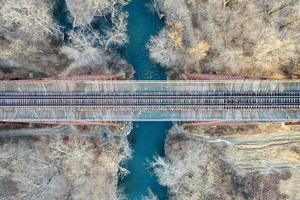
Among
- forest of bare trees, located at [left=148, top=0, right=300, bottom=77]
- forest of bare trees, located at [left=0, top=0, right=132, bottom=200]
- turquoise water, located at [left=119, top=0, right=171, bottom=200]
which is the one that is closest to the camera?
forest of bare trees, located at [left=148, top=0, right=300, bottom=77]

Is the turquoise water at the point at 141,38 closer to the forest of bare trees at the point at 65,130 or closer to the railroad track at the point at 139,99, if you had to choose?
the forest of bare trees at the point at 65,130

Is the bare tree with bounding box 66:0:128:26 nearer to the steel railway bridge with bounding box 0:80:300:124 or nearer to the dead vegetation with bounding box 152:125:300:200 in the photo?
the steel railway bridge with bounding box 0:80:300:124

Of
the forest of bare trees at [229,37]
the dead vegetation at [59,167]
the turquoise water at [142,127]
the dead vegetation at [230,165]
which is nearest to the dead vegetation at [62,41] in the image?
the turquoise water at [142,127]

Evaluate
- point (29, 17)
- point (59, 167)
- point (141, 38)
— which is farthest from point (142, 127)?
point (29, 17)

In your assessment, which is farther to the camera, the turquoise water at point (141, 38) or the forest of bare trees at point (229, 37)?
the turquoise water at point (141, 38)

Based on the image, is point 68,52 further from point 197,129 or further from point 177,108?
point 197,129

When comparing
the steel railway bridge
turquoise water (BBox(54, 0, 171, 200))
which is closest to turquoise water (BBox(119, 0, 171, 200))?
turquoise water (BBox(54, 0, 171, 200))
